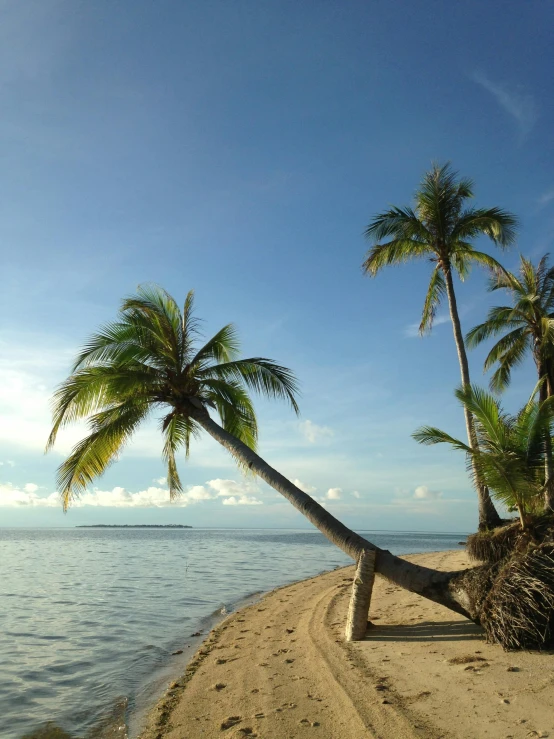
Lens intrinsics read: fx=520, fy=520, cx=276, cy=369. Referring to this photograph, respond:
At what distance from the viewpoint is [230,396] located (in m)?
12.7

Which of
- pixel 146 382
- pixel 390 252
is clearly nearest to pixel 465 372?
pixel 390 252

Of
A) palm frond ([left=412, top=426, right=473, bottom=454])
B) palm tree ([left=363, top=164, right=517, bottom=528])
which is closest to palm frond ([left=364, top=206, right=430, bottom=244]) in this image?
palm tree ([left=363, top=164, right=517, bottom=528])

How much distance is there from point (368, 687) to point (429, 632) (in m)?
2.73

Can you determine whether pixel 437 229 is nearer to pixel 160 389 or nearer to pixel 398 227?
pixel 398 227

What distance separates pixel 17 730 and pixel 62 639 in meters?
5.05

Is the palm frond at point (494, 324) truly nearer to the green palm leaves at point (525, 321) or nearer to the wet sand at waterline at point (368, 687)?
the green palm leaves at point (525, 321)

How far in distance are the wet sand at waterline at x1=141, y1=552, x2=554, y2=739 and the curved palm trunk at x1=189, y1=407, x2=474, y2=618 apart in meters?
0.64

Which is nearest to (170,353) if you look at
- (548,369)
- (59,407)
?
(59,407)

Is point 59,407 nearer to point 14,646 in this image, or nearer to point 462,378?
point 14,646

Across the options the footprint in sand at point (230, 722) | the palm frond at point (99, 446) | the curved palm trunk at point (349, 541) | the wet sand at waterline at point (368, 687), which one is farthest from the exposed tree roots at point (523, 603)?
the palm frond at point (99, 446)

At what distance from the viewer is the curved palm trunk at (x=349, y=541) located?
796 centimetres

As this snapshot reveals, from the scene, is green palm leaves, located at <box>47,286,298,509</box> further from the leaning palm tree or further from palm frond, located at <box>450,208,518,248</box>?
palm frond, located at <box>450,208,518,248</box>

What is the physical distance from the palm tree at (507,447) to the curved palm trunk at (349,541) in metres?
2.49

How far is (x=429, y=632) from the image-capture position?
8312 mm
